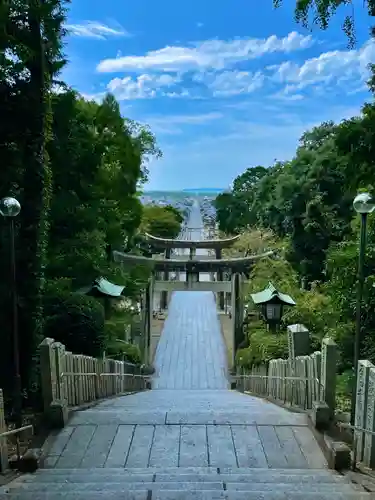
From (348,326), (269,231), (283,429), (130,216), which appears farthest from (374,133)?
(269,231)

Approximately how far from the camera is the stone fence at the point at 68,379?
6688 mm

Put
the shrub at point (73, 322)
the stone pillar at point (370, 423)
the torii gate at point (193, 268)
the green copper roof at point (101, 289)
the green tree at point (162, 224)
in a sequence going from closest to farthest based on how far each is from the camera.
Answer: the stone pillar at point (370, 423)
the shrub at point (73, 322)
the green copper roof at point (101, 289)
the torii gate at point (193, 268)
the green tree at point (162, 224)

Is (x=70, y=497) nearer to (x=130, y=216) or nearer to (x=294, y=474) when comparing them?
(x=294, y=474)

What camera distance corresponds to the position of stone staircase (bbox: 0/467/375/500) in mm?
4238

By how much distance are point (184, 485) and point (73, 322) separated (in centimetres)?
612

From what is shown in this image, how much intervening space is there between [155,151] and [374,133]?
100 ft

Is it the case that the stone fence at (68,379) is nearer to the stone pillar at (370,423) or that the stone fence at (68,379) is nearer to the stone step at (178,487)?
the stone step at (178,487)

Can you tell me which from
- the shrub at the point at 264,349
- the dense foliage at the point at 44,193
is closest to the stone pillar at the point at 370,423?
the dense foliage at the point at 44,193

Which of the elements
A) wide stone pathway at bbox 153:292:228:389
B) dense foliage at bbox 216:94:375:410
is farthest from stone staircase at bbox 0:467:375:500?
wide stone pathway at bbox 153:292:228:389

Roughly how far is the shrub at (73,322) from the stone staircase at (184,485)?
500cm

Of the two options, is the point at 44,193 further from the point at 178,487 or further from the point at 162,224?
the point at 162,224

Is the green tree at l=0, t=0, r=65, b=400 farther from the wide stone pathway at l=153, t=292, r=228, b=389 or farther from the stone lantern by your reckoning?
the wide stone pathway at l=153, t=292, r=228, b=389

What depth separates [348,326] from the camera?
9695 millimetres

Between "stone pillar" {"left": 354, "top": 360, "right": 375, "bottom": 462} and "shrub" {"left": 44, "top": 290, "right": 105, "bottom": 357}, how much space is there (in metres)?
5.99
